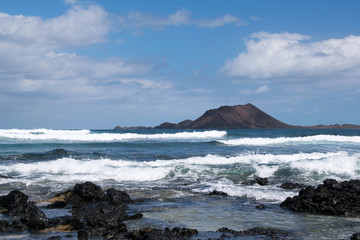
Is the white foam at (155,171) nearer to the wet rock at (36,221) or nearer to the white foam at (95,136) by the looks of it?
the wet rock at (36,221)

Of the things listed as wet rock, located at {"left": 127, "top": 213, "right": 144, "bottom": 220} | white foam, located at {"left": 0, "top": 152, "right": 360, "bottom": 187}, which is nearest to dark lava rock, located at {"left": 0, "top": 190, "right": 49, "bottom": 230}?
wet rock, located at {"left": 127, "top": 213, "right": 144, "bottom": 220}

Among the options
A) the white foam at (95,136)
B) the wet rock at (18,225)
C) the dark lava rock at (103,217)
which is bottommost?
the wet rock at (18,225)

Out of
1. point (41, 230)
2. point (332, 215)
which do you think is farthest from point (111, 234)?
point (332, 215)

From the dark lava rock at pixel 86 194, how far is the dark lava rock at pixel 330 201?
202 inches

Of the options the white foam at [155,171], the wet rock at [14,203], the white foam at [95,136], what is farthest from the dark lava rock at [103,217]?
the white foam at [95,136]

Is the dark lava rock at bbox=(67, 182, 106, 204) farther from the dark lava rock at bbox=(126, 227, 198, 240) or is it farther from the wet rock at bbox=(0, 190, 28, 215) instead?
the dark lava rock at bbox=(126, 227, 198, 240)

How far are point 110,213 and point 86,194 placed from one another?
247 centimetres

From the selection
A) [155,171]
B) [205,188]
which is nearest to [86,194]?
[205,188]

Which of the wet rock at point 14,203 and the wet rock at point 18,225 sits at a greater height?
the wet rock at point 14,203

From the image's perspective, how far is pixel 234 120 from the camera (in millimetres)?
136375

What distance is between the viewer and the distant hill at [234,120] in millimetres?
135250

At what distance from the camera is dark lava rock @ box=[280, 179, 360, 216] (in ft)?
28.4

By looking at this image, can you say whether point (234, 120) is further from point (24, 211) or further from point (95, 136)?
point (24, 211)

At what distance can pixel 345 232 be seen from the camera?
692cm
